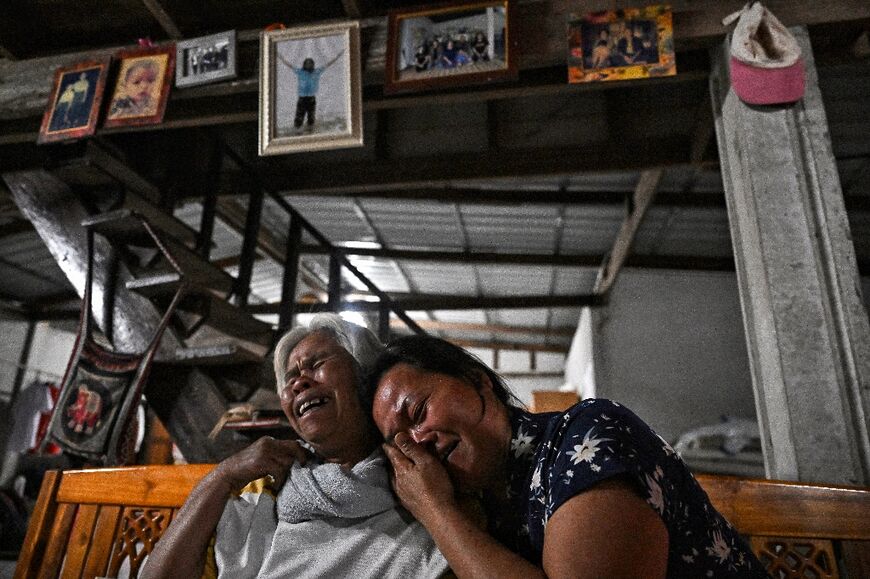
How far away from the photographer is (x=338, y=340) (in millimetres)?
1875

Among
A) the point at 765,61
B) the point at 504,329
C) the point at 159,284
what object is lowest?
the point at 504,329

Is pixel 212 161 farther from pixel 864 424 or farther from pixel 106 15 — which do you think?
pixel 864 424

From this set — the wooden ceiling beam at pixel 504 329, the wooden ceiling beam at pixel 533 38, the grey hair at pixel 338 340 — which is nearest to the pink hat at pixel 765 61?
the wooden ceiling beam at pixel 533 38

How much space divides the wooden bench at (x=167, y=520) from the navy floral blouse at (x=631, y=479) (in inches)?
20.5

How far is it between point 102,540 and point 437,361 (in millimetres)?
1509

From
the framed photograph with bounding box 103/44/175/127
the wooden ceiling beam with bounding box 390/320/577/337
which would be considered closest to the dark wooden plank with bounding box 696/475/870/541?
the framed photograph with bounding box 103/44/175/127

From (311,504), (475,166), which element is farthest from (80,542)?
(475,166)

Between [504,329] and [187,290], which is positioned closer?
[187,290]

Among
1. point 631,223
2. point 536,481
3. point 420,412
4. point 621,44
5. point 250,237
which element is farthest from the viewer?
point 631,223

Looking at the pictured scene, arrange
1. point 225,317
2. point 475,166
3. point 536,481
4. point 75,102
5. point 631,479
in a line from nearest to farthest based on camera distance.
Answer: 1. point 631,479
2. point 536,481
3. point 75,102
4. point 225,317
5. point 475,166

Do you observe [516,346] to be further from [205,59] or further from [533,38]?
[205,59]

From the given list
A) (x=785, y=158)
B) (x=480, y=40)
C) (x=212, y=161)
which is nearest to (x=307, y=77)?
(x=480, y=40)

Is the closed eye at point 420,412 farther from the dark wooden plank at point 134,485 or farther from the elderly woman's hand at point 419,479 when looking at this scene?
the dark wooden plank at point 134,485

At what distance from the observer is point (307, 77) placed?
119 inches
